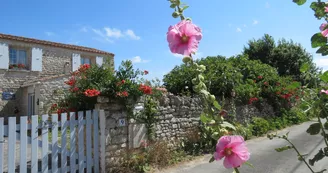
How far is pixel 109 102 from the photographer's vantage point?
5.50m

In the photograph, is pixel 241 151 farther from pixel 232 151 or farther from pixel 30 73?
pixel 30 73

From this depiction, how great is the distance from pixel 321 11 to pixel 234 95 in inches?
349

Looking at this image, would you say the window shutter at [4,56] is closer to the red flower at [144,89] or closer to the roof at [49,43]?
the roof at [49,43]

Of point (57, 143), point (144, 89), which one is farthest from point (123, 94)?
point (57, 143)

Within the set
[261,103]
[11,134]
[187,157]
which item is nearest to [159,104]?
[187,157]

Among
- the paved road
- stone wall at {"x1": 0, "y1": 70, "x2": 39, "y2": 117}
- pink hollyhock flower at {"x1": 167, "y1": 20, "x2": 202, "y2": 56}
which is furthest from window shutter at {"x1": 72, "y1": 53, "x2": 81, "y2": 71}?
pink hollyhock flower at {"x1": 167, "y1": 20, "x2": 202, "y2": 56}

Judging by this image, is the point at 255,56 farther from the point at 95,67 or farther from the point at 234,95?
the point at 95,67

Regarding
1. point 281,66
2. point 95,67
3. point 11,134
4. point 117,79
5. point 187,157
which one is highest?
point 281,66

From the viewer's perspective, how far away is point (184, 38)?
92 cm

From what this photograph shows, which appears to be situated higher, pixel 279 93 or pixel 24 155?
pixel 279 93

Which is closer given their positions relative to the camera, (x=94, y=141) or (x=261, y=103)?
(x=94, y=141)

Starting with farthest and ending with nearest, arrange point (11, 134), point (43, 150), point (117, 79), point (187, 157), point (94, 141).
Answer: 1. point (187, 157)
2. point (117, 79)
3. point (94, 141)
4. point (43, 150)
5. point (11, 134)

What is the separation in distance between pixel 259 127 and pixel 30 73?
13.3 m

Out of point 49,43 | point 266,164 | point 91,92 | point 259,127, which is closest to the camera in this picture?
point 91,92
